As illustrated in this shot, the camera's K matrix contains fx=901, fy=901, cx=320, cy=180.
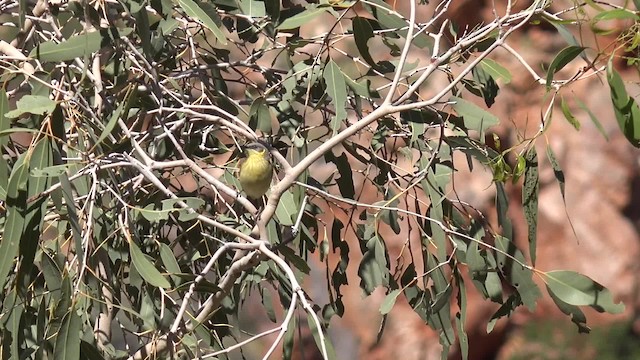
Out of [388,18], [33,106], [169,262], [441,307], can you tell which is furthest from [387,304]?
[33,106]

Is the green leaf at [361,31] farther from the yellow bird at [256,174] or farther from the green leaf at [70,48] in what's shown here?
the green leaf at [70,48]

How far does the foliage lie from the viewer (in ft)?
3.42

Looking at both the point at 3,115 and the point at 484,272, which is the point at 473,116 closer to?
the point at 484,272

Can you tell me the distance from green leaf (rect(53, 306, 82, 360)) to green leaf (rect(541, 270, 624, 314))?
0.56 meters

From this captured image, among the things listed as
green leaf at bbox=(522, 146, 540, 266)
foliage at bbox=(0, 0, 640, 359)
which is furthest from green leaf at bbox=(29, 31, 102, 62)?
green leaf at bbox=(522, 146, 540, 266)

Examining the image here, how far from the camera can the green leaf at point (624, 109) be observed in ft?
3.10

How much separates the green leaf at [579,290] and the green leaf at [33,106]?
621 millimetres

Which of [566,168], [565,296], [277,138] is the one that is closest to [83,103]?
[277,138]

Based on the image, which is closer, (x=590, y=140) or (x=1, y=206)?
(x=1, y=206)

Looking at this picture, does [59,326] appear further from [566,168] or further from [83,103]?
[566,168]

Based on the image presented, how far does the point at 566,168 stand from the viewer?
4.31m

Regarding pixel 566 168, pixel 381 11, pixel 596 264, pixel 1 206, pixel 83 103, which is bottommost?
pixel 596 264

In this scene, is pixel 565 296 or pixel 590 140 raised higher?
pixel 565 296

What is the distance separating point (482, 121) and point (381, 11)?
21cm
